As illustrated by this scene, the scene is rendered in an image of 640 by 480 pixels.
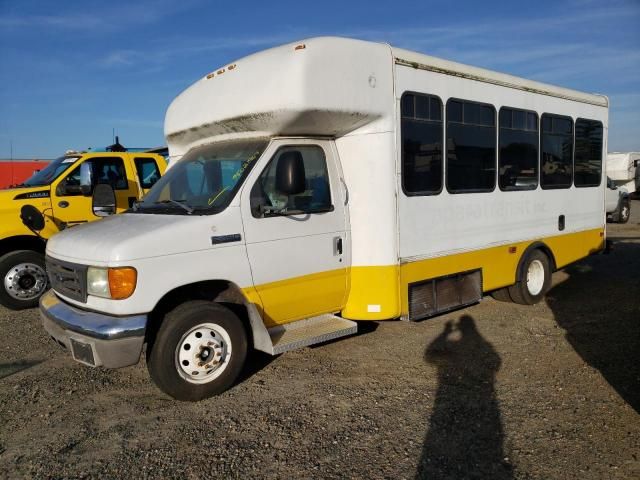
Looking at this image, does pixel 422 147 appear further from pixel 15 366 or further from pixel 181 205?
pixel 15 366

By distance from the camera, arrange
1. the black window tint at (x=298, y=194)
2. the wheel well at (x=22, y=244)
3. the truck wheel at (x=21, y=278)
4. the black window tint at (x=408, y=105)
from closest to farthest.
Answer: the black window tint at (x=298, y=194) → the black window tint at (x=408, y=105) → the truck wheel at (x=21, y=278) → the wheel well at (x=22, y=244)

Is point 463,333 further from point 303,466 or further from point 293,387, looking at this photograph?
point 303,466

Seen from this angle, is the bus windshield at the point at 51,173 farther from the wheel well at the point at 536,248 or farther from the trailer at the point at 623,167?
the trailer at the point at 623,167

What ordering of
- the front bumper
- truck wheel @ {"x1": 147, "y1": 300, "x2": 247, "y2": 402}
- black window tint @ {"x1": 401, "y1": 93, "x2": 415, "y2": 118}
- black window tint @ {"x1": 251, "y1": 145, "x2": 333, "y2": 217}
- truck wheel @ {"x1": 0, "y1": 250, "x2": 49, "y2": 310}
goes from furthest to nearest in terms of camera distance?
truck wheel @ {"x1": 0, "y1": 250, "x2": 49, "y2": 310} → black window tint @ {"x1": 401, "y1": 93, "x2": 415, "y2": 118} → black window tint @ {"x1": 251, "y1": 145, "x2": 333, "y2": 217} → truck wheel @ {"x1": 147, "y1": 300, "x2": 247, "y2": 402} → the front bumper

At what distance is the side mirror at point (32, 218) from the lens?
7.87 meters

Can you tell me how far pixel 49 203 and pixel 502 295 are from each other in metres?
6.90

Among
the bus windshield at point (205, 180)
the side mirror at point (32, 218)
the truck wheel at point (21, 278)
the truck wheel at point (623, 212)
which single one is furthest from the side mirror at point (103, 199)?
the truck wheel at point (623, 212)

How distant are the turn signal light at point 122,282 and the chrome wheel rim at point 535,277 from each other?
5.46m

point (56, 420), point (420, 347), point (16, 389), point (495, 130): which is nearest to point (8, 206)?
point (16, 389)

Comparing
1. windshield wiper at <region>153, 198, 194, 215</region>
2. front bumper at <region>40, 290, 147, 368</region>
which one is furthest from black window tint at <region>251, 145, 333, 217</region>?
front bumper at <region>40, 290, 147, 368</region>

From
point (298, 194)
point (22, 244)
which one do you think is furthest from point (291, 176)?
point (22, 244)

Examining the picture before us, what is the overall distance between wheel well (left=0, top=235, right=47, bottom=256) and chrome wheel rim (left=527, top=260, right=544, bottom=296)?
721 cm

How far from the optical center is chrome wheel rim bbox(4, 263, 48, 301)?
7.84 metres

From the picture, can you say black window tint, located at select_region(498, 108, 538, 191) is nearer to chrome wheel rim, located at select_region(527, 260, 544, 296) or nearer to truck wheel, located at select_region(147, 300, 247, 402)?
chrome wheel rim, located at select_region(527, 260, 544, 296)
